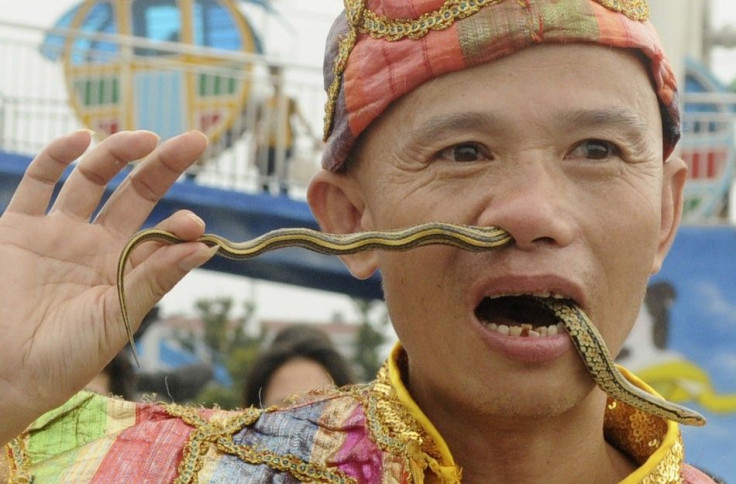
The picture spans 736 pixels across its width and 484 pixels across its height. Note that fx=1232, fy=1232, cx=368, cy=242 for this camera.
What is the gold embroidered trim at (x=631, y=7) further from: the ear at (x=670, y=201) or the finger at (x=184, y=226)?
the finger at (x=184, y=226)

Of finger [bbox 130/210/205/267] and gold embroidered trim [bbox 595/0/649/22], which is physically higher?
gold embroidered trim [bbox 595/0/649/22]

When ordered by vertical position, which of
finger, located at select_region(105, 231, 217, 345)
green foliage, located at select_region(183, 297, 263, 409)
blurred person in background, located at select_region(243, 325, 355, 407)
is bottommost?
green foliage, located at select_region(183, 297, 263, 409)

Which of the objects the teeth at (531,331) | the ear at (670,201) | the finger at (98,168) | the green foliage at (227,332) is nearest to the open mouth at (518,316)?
the teeth at (531,331)

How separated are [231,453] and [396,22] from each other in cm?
98

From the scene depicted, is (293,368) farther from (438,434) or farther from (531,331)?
(531,331)

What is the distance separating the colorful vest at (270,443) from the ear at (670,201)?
32 centimetres

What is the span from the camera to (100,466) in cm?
257

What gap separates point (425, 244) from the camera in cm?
234

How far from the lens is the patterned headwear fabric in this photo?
95.6 inches

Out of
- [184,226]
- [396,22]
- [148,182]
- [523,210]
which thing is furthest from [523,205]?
[148,182]

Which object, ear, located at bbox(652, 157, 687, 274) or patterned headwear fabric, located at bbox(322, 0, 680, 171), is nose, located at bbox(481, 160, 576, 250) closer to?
patterned headwear fabric, located at bbox(322, 0, 680, 171)

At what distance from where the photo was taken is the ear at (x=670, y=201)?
9.04 ft

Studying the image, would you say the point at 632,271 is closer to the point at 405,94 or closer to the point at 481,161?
the point at 481,161

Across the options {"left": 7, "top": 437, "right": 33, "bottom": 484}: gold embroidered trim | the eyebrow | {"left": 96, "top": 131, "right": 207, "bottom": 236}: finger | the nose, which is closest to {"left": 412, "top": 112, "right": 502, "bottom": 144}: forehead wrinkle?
the eyebrow
